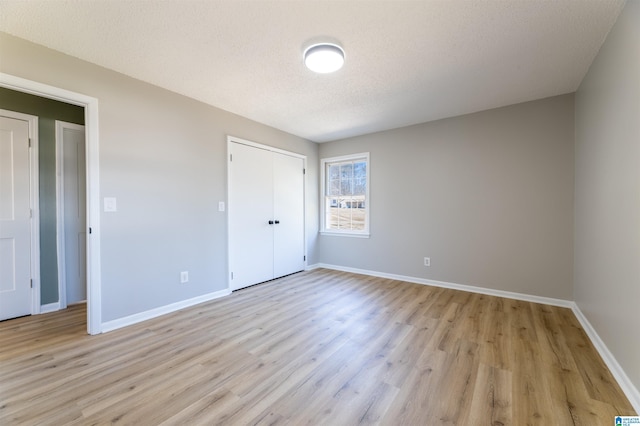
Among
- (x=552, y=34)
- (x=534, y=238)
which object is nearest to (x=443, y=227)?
(x=534, y=238)

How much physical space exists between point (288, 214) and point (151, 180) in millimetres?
2171

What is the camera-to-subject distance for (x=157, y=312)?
285cm

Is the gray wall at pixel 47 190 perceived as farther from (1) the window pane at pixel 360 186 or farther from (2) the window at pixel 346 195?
(1) the window pane at pixel 360 186

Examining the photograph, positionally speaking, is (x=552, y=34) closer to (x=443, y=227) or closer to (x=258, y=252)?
(x=443, y=227)

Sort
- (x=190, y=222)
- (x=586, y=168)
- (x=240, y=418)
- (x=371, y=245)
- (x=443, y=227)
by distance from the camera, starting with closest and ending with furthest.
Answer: (x=240, y=418)
(x=586, y=168)
(x=190, y=222)
(x=443, y=227)
(x=371, y=245)

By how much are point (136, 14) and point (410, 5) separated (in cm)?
184

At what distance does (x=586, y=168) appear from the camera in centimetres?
258

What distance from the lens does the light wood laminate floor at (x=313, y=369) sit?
149 cm

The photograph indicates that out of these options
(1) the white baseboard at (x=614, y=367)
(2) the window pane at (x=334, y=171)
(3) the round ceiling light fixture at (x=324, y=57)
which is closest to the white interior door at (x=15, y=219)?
(3) the round ceiling light fixture at (x=324, y=57)

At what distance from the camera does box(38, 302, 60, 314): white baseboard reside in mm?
2976

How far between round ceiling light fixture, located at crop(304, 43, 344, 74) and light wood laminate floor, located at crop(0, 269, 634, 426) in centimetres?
239

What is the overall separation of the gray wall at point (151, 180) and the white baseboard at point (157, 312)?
49mm

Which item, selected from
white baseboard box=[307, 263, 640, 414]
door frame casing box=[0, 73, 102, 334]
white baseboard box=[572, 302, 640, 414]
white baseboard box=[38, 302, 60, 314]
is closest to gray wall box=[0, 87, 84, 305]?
white baseboard box=[38, 302, 60, 314]

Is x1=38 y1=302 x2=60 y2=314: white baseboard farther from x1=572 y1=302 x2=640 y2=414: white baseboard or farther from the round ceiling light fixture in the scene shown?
x1=572 y1=302 x2=640 y2=414: white baseboard
